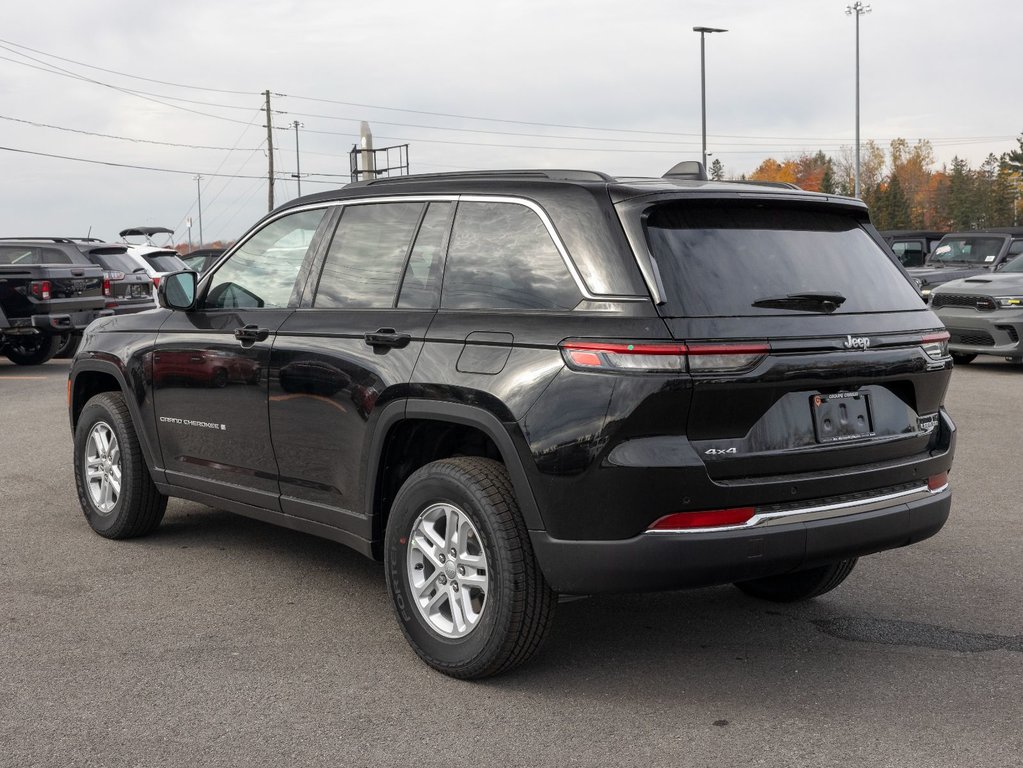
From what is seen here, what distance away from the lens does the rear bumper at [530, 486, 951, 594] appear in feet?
12.7

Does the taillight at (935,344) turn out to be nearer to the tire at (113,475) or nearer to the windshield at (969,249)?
the tire at (113,475)

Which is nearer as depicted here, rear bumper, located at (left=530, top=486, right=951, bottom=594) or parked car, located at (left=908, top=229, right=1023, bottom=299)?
rear bumper, located at (left=530, top=486, right=951, bottom=594)

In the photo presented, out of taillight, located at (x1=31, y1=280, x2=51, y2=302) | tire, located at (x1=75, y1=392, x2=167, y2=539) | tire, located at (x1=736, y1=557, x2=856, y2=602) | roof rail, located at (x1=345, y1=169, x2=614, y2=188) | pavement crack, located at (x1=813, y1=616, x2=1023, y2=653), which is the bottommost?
pavement crack, located at (x1=813, y1=616, x2=1023, y2=653)

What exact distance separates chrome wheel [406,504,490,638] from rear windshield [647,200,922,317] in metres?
1.13

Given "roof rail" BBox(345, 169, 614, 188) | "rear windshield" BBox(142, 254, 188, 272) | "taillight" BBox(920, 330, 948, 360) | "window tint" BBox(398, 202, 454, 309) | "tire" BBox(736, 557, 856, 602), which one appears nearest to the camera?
"roof rail" BBox(345, 169, 614, 188)

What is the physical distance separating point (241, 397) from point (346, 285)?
79 cm

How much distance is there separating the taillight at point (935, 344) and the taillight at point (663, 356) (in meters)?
0.91

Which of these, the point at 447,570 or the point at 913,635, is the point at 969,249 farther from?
the point at 447,570

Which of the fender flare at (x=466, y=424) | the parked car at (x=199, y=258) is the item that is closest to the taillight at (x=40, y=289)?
the parked car at (x=199, y=258)

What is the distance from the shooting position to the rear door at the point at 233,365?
5.32 m

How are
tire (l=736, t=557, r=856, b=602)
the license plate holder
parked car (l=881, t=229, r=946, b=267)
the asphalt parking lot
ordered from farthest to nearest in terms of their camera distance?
Answer: 1. parked car (l=881, t=229, r=946, b=267)
2. tire (l=736, t=557, r=856, b=602)
3. the license plate holder
4. the asphalt parking lot

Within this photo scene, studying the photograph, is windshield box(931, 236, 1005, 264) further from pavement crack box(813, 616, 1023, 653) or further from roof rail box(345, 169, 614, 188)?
roof rail box(345, 169, 614, 188)

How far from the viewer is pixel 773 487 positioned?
3.97 m

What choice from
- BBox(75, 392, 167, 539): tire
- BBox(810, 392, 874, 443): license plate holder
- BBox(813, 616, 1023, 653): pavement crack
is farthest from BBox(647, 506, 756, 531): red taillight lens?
BBox(75, 392, 167, 539): tire
